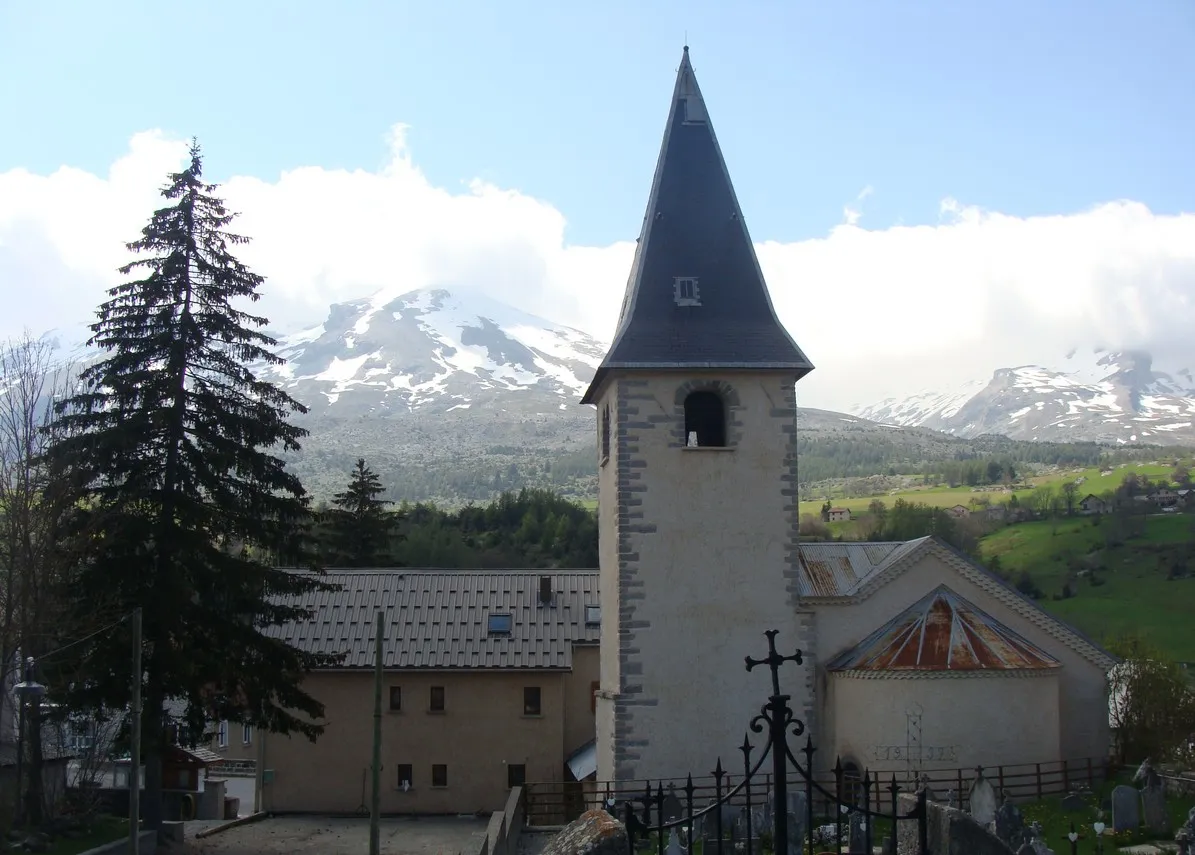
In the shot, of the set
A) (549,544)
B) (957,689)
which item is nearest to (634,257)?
(957,689)

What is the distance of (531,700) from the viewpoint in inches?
1346

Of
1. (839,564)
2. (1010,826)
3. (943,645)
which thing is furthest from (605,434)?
(1010,826)

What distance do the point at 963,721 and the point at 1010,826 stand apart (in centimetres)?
790

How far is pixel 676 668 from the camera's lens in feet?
79.9

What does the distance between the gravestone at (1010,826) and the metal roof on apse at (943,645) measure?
25.5ft

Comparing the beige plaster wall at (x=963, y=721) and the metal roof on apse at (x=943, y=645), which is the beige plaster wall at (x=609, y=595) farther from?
the beige plaster wall at (x=963, y=721)

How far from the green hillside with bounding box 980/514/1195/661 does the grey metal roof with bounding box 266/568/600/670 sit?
26592 millimetres

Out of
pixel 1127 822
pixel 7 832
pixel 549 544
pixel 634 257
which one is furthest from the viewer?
pixel 549 544

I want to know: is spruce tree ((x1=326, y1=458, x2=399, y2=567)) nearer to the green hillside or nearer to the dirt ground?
the dirt ground

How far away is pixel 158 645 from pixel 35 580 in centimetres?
266

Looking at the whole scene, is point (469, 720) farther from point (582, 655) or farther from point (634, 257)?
point (634, 257)

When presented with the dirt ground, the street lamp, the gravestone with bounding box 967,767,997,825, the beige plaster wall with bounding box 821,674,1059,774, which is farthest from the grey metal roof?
the gravestone with bounding box 967,767,997,825

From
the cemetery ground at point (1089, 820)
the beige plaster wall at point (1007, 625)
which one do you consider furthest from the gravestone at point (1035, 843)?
the beige plaster wall at point (1007, 625)

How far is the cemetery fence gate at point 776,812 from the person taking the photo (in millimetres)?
9414
